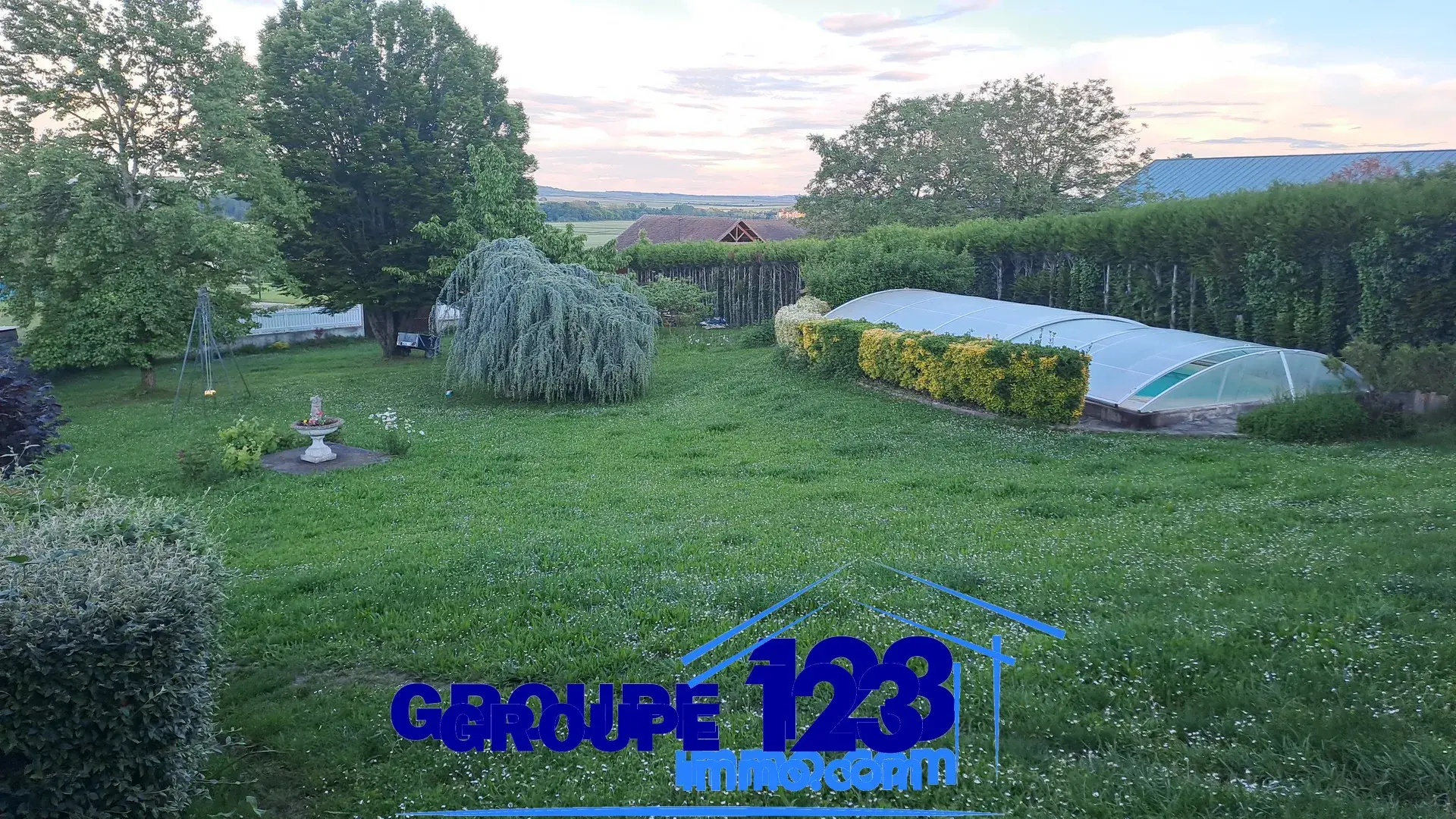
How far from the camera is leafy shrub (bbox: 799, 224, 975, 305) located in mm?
18469

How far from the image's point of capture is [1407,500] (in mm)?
6316

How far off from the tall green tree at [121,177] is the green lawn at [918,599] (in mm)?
6697

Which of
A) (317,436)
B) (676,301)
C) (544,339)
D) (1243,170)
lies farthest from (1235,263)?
(1243,170)

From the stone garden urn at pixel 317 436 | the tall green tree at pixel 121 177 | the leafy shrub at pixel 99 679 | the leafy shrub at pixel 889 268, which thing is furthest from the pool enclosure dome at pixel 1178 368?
the tall green tree at pixel 121 177

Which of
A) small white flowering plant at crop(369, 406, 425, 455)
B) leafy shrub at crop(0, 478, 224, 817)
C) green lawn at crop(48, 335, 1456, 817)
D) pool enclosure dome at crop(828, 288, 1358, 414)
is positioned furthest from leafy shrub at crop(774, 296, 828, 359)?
leafy shrub at crop(0, 478, 224, 817)

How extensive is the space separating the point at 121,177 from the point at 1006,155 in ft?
76.3

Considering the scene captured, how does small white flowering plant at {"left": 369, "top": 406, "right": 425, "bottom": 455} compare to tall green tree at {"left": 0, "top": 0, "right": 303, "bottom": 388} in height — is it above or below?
below

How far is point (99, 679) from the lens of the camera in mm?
2832

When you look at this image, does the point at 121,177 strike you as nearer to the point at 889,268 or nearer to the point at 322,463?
the point at 322,463

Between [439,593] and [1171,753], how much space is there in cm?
396

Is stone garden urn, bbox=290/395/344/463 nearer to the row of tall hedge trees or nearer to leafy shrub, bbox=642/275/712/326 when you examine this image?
leafy shrub, bbox=642/275/712/326

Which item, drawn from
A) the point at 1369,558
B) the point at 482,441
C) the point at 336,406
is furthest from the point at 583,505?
the point at 336,406

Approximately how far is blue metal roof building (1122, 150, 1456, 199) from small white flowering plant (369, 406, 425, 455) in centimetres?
2121

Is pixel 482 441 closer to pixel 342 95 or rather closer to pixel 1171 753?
pixel 1171 753
